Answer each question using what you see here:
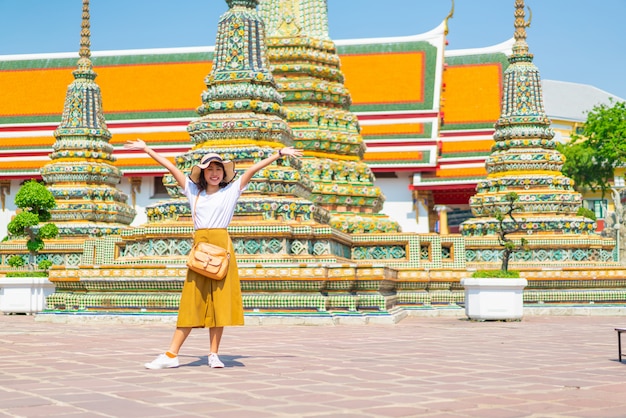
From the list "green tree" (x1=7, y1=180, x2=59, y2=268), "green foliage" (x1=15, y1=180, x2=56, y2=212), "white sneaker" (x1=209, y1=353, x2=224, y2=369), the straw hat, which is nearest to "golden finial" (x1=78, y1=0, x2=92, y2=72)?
"green tree" (x1=7, y1=180, x2=59, y2=268)

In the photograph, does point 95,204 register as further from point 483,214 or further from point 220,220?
point 220,220

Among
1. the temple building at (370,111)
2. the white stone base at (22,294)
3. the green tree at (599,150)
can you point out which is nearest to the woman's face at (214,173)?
the white stone base at (22,294)

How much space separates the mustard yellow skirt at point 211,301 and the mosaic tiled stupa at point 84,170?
650 inches

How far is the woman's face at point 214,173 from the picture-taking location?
24.1 ft

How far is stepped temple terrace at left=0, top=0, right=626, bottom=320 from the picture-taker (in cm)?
1427

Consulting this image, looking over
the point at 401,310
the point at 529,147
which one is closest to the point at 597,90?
the point at 529,147

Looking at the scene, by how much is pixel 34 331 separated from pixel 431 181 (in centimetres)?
2457

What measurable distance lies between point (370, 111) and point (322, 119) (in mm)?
15276

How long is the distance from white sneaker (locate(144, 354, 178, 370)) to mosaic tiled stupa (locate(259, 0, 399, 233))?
40.5 ft

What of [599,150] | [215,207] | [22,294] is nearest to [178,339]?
[215,207]

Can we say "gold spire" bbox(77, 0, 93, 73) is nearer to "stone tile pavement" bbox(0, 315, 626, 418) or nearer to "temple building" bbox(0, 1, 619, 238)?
"temple building" bbox(0, 1, 619, 238)

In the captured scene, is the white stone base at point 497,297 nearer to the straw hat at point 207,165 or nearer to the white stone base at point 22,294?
the straw hat at point 207,165

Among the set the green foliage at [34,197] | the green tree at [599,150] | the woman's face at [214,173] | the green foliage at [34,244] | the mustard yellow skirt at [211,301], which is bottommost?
the mustard yellow skirt at [211,301]

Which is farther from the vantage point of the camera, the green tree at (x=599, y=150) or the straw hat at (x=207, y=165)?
the green tree at (x=599, y=150)
